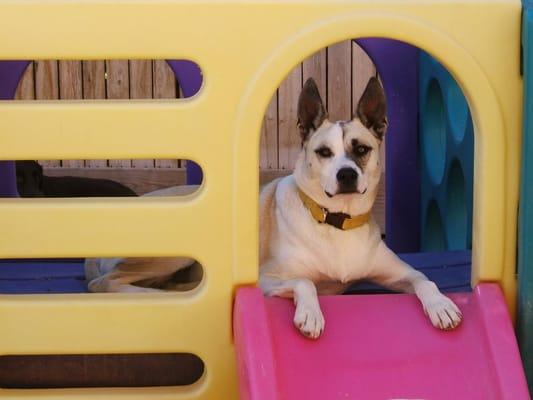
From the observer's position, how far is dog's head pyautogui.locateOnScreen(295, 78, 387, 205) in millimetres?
3242

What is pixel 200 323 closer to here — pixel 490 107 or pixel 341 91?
pixel 490 107

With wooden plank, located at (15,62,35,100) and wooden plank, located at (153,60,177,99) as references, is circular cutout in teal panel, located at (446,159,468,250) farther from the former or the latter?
wooden plank, located at (15,62,35,100)

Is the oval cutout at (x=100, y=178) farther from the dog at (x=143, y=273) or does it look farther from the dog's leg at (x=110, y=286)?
the dog's leg at (x=110, y=286)

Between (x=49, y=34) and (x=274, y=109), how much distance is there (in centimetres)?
345

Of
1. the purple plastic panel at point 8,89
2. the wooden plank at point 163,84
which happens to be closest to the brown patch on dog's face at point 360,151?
the purple plastic panel at point 8,89

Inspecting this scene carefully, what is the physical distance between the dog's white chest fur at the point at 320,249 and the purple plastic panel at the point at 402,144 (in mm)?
1143

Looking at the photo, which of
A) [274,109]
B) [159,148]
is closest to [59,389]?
[159,148]

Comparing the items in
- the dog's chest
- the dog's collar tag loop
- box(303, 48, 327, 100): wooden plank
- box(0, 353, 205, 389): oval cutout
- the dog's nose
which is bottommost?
box(0, 353, 205, 389): oval cutout

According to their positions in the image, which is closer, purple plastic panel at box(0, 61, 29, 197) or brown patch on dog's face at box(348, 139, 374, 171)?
brown patch on dog's face at box(348, 139, 374, 171)

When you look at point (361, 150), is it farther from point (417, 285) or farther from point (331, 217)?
point (417, 285)

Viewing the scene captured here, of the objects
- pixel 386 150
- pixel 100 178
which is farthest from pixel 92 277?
pixel 100 178

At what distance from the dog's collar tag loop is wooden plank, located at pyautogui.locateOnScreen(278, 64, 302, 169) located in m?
2.79

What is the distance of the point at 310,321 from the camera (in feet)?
8.82

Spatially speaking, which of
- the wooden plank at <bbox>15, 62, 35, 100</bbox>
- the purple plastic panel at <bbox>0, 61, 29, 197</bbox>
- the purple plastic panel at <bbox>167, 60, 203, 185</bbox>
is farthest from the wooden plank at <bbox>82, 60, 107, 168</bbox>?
the purple plastic panel at <bbox>167, 60, 203, 185</bbox>
